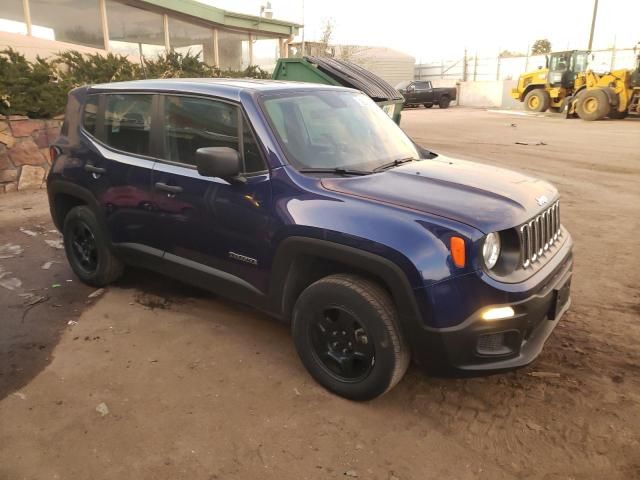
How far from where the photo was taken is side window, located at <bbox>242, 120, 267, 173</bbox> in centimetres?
330

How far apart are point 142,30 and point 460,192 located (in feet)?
47.9

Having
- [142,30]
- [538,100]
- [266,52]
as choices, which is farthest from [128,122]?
[538,100]

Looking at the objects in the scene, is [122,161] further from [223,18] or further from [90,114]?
[223,18]

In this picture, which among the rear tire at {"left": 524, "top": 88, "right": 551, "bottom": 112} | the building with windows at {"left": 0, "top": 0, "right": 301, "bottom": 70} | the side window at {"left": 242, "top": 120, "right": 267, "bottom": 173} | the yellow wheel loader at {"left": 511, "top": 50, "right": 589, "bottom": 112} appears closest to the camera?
the side window at {"left": 242, "top": 120, "right": 267, "bottom": 173}

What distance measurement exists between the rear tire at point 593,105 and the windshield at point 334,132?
20.1 m

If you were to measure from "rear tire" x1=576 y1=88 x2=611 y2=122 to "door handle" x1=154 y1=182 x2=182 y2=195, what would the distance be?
21.5 metres

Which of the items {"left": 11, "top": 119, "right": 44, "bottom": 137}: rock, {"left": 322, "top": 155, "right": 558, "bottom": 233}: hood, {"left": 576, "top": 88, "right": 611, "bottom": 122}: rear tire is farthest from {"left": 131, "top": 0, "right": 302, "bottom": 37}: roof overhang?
{"left": 322, "top": 155, "right": 558, "bottom": 233}: hood

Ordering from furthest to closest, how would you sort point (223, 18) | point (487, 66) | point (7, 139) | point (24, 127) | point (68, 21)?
point (487, 66)
point (223, 18)
point (68, 21)
point (24, 127)
point (7, 139)

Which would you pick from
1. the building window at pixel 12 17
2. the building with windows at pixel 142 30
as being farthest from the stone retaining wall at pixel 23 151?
the building window at pixel 12 17

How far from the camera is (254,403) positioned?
3104 mm

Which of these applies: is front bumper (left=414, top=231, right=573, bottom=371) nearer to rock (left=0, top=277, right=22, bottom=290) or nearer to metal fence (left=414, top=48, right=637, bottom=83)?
rock (left=0, top=277, right=22, bottom=290)

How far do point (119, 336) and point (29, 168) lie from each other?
6116mm

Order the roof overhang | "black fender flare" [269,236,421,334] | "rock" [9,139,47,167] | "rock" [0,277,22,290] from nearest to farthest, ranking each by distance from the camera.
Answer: "black fender flare" [269,236,421,334] → "rock" [0,277,22,290] → "rock" [9,139,47,167] → the roof overhang

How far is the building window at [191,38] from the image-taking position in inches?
650
